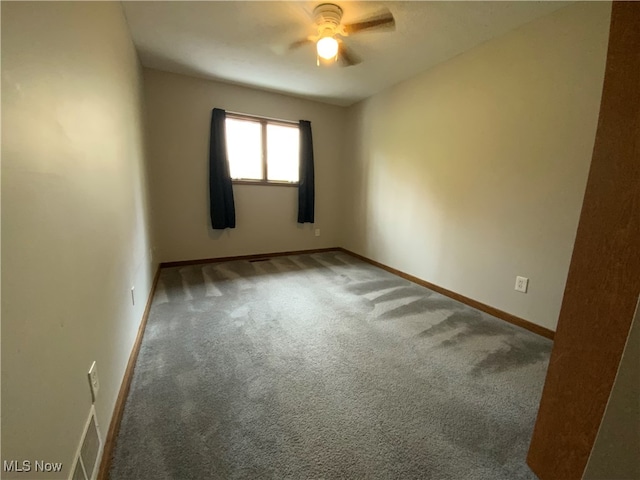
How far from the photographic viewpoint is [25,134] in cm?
61

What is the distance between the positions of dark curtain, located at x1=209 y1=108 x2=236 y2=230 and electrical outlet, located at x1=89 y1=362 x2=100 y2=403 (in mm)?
2640

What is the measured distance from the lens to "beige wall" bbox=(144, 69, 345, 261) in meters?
3.09

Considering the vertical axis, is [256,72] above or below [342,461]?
above

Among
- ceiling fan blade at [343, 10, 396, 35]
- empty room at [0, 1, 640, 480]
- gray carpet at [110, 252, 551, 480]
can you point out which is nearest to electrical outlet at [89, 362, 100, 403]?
empty room at [0, 1, 640, 480]

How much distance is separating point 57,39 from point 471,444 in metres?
2.05

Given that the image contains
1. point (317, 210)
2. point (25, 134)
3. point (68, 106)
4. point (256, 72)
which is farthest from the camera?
point (317, 210)

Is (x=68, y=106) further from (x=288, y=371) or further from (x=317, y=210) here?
(x=317, y=210)

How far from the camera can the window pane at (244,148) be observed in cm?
347

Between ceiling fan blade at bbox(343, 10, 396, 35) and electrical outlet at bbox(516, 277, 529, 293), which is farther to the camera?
electrical outlet at bbox(516, 277, 529, 293)

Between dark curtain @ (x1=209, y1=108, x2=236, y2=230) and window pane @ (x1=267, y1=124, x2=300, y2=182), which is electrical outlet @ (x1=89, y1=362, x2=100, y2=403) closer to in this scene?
A: dark curtain @ (x1=209, y1=108, x2=236, y2=230)

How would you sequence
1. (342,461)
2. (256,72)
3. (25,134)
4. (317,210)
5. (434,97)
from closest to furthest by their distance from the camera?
(25,134), (342,461), (434,97), (256,72), (317,210)

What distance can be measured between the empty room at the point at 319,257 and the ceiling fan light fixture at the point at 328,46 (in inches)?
1.2

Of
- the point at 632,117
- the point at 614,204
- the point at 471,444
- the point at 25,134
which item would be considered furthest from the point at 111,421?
the point at 632,117

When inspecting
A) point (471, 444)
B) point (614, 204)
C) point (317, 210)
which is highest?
point (614, 204)
